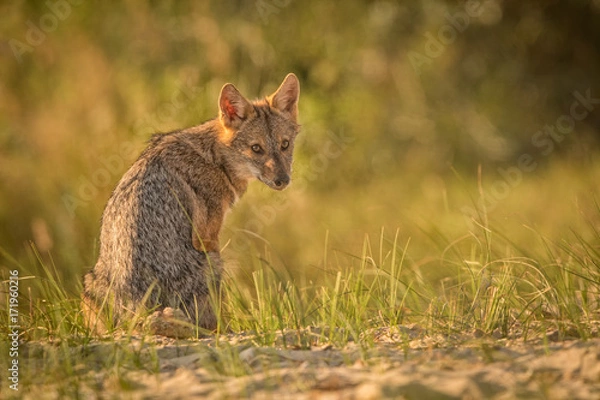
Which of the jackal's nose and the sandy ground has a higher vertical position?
the jackal's nose

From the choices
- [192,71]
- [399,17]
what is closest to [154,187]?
[192,71]

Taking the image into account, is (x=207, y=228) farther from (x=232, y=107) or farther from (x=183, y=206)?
(x=232, y=107)

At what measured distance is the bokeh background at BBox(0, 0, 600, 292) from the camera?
11.6 m

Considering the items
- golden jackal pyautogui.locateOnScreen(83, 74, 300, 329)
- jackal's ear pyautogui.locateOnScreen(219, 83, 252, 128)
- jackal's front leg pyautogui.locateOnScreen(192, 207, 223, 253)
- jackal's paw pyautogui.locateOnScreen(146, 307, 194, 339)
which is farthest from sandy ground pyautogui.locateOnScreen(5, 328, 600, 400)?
jackal's ear pyautogui.locateOnScreen(219, 83, 252, 128)

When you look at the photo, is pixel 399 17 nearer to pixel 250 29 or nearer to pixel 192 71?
pixel 250 29

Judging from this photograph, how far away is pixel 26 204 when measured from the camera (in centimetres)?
1175

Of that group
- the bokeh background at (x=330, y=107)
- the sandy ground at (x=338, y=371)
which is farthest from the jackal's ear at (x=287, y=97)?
the sandy ground at (x=338, y=371)

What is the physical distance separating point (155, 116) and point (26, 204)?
2420 millimetres

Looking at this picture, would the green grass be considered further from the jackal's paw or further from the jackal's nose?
the jackal's nose

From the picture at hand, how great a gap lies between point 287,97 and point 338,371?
3984mm

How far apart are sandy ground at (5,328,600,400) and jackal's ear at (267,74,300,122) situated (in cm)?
307

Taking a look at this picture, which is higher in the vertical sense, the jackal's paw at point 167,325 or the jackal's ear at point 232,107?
the jackal's ear at point 232,107

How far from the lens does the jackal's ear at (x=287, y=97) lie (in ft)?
24.2

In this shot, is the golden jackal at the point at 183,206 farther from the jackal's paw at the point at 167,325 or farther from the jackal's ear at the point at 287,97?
the jackal's ear at the point at 287,97
